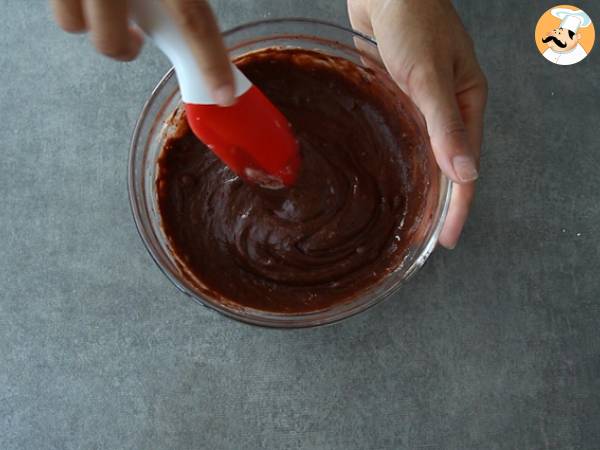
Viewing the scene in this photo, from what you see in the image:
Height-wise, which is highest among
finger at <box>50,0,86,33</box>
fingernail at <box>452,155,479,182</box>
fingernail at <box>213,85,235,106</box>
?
finger at <box>50,0,86,33</box>

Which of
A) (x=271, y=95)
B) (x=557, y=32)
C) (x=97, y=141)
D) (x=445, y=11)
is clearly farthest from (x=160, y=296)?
(x=557, y=32)

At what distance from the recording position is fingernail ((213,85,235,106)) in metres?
1.33

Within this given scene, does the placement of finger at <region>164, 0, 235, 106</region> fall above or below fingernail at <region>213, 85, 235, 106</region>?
above

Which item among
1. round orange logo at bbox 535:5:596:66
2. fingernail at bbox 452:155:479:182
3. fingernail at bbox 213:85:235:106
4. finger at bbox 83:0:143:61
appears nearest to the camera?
finger at bbox 83:0:143:61

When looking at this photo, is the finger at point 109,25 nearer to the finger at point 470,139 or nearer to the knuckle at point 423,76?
the knuckle at point 423,76

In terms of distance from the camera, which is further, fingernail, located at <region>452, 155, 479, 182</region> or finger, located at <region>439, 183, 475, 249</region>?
finger, located at <region>439, 183, 475, 249</region>

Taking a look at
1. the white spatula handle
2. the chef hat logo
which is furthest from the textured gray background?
the white spatula handle

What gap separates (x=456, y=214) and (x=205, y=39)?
1011 mm

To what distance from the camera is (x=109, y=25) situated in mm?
1253

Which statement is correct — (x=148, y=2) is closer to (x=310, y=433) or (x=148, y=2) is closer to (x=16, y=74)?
(x=16, y=74)

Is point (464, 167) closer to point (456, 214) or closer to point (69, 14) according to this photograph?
point (456, 214)

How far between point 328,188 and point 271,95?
36 centimetres

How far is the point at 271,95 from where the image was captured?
1952 millimetres

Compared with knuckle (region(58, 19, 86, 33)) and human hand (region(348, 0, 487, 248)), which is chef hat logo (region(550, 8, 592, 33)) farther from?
knuckle (region(58, 19, 86, 33))
